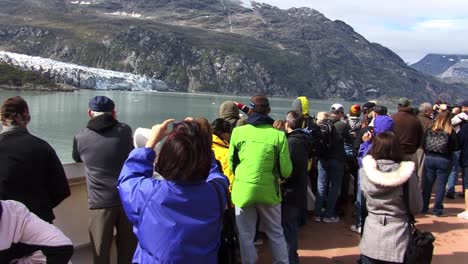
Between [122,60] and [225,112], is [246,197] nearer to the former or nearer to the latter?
[225,112]

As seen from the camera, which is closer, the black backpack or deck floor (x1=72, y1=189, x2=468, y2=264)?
deck floor (x1=72, y1=189, x2=468, y2=264)

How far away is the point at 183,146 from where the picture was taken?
2146mm

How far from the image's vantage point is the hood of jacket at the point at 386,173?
329 cm

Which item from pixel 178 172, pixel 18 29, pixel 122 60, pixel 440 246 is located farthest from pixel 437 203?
pixel 18 29

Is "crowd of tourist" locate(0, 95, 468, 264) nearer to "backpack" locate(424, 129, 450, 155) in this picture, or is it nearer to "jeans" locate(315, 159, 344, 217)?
"jeans" locate(315, 159, 344, 217)

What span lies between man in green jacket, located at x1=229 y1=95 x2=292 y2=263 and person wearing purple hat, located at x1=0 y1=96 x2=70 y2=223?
144 cm

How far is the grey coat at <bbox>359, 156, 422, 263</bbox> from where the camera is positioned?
3.32 m

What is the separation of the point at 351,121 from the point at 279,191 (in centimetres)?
408

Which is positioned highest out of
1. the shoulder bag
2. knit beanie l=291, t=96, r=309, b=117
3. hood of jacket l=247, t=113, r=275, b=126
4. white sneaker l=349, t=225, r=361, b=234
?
knit beanie l=291, t=96, r=309, b=117

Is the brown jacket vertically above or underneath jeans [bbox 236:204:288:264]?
above

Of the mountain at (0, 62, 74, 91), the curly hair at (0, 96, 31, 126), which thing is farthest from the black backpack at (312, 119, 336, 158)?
the mountain at (0, 62, 74, 91)

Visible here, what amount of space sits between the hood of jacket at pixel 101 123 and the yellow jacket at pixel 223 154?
1.10 metres

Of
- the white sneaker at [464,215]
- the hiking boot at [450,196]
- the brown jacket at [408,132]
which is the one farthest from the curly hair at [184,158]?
the hiking boot at [450,196]

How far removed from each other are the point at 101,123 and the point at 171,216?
5.32ft
